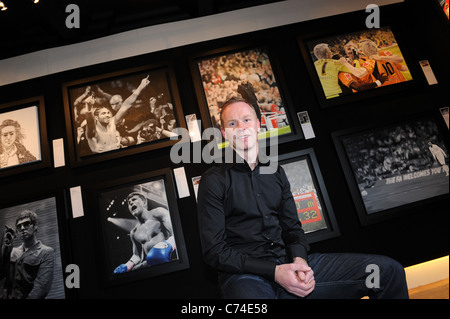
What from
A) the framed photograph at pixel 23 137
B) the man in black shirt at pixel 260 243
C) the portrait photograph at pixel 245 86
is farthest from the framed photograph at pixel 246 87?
the framed photograph at pixel 23 137

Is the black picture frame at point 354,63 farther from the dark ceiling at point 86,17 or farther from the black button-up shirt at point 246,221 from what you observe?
the black button-up shirt at point 246,221

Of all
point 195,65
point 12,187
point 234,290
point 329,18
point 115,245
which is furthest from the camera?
point 329,18

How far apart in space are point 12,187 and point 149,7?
195 cm

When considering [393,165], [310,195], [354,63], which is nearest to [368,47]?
[354,63]

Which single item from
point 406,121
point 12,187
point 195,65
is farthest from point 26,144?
point 406,121

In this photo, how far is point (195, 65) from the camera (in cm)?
264

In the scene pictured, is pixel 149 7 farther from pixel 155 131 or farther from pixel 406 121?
pixel 406 121

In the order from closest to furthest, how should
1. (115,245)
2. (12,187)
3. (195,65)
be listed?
(115,245) → (12,187) → (195,65)

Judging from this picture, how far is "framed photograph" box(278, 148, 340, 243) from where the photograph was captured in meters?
2.33

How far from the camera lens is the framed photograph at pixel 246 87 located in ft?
8.20

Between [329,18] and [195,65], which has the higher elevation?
[329,18]

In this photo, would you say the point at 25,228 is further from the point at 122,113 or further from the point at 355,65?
the point at 355,65

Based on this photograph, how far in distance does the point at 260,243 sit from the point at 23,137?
222cm

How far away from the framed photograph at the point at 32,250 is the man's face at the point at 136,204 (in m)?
0.55
